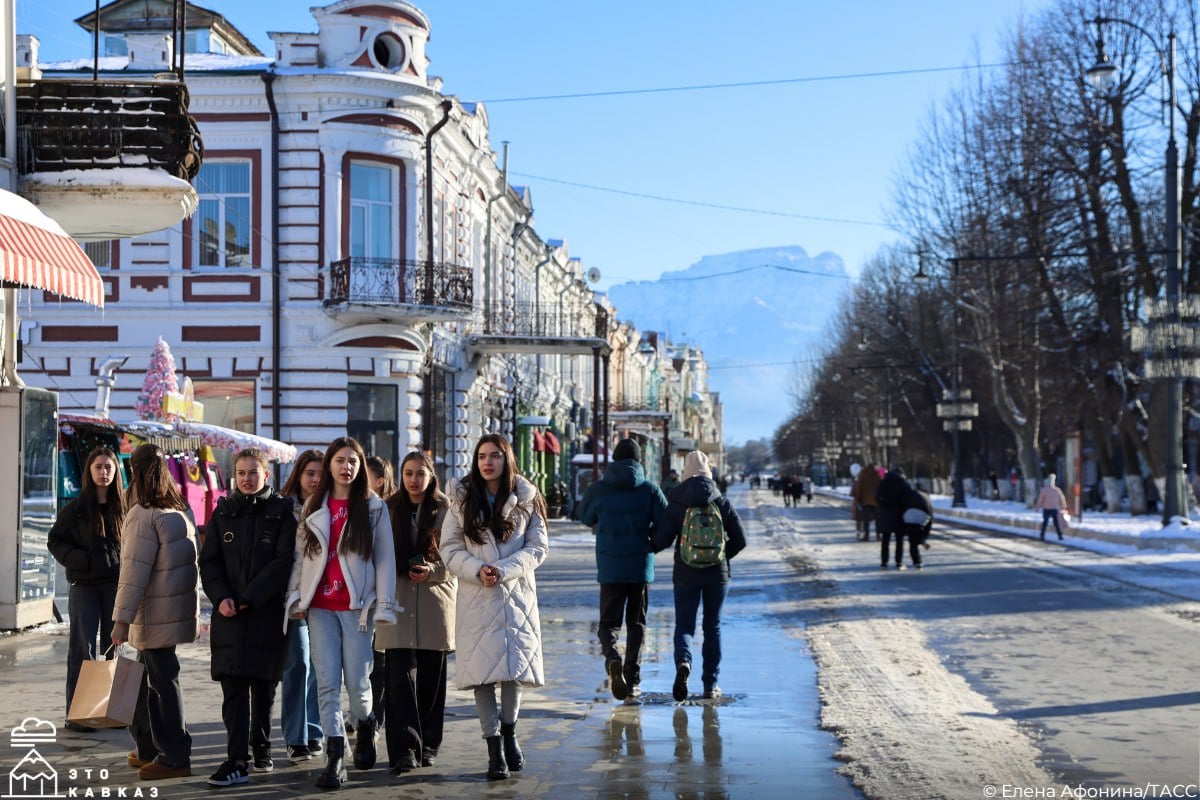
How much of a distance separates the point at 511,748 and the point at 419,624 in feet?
2.71

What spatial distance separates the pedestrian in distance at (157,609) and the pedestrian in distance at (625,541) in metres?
3.74

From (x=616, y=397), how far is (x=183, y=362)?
53.0m

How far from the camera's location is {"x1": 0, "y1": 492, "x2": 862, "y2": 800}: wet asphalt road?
7965mm

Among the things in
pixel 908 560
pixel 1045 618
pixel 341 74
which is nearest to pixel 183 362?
pixel 341 74

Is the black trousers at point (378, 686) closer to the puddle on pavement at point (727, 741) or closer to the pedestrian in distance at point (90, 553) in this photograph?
the puddle on pavement at point (727, 741)

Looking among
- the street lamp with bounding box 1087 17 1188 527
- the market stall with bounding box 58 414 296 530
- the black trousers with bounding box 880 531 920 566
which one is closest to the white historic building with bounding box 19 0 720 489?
the market stall with bounding box 58 414 296 530

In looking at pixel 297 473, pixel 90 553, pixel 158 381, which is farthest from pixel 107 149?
pixel 158 381

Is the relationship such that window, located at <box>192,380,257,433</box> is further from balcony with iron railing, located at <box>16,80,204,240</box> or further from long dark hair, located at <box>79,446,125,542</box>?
long dark hair, located at <box>79,446,125,542</box>

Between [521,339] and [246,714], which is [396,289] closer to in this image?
[521,339]

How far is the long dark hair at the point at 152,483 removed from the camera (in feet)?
27.9

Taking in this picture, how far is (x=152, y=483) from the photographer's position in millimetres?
8516

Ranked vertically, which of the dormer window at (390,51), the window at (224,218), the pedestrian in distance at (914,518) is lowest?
the pedestrian in distance at (914,518)

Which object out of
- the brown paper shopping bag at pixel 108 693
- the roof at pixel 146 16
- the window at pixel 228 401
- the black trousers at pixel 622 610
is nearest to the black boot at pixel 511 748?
the brown paper shopping bag at pixel 108 693

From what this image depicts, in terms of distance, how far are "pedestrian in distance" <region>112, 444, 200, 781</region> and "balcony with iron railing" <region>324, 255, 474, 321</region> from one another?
23276 millimetres
